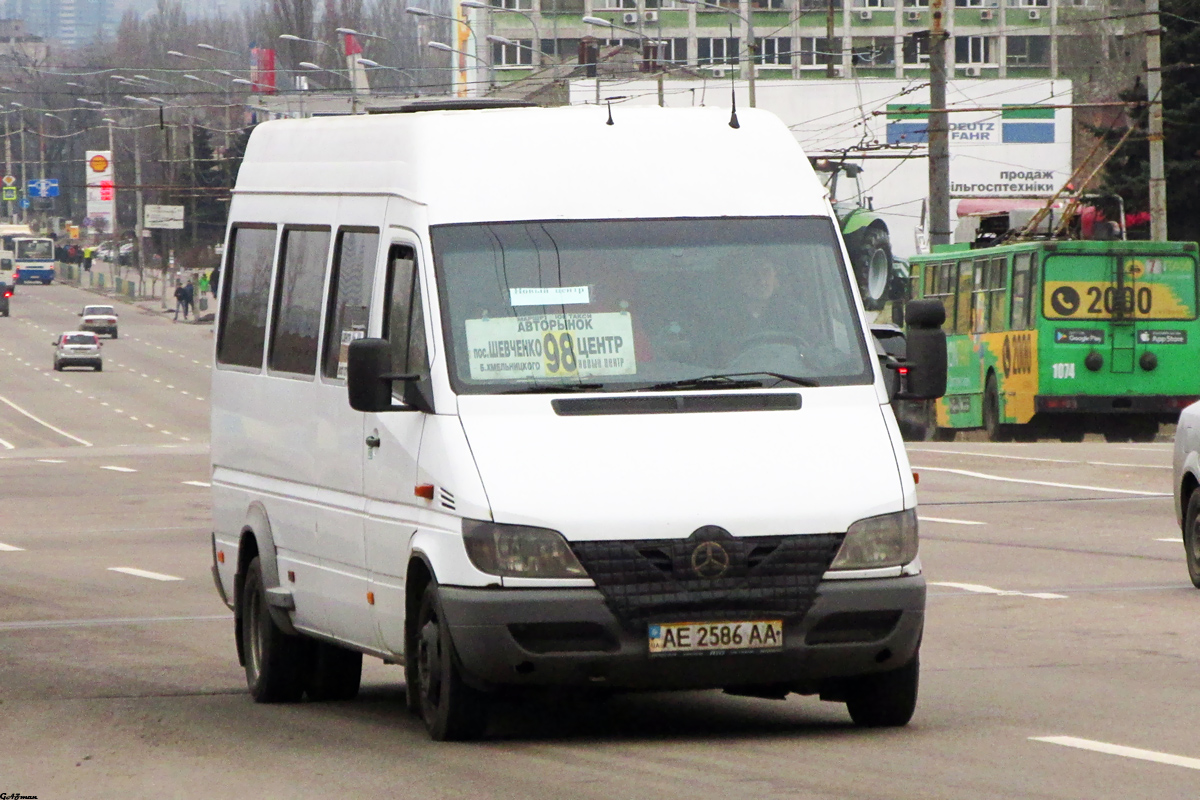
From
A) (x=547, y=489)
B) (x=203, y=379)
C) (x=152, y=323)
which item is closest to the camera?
(x=547, y=489)

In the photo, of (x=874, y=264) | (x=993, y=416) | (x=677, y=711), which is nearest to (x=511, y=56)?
(x=874, y=264)

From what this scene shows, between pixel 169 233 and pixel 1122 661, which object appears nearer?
pixel 1122 661

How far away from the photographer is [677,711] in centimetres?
995

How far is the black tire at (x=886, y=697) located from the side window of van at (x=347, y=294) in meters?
2.36

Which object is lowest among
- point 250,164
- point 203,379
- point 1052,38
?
point 203,379

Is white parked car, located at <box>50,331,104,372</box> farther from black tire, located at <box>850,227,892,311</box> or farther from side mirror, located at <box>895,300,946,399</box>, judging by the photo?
side mirror, located at <box>895,300,946,399</box>

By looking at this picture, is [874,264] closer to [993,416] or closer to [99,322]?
[993,416]

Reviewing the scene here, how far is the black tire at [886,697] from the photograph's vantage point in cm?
902

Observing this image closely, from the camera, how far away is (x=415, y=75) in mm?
135250

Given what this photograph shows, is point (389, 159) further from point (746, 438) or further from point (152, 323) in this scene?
point (152, 323)

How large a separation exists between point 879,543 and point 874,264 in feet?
218

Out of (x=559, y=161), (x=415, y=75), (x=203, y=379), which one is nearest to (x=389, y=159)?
(x=559, y=161)

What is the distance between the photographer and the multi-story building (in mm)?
130500

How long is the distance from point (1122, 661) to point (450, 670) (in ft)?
13.2
